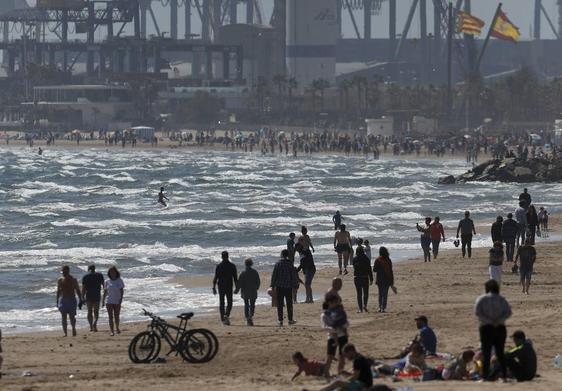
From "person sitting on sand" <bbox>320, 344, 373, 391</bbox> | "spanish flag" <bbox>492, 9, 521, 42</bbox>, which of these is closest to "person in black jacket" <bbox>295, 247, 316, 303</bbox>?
"person sitting on sand" <bbox>320, 344, 373, 391</bbox>

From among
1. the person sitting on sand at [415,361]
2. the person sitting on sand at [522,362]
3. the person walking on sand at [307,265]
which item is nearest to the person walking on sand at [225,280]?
the person walking on sand at [307,265]

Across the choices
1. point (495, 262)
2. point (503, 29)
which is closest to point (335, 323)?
point (495, 262)

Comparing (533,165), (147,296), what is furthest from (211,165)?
(147,296)

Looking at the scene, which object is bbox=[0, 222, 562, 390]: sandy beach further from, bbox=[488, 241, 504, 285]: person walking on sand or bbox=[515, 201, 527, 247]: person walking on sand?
bbox=[515, 201, 527, 247]: person walking on sand

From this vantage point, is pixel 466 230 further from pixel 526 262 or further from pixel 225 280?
pixel 225 280

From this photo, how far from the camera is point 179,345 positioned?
20438 millimetres

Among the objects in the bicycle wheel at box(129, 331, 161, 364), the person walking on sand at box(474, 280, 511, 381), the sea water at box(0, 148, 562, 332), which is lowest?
the sea water at box(0, 148, 562, 332)

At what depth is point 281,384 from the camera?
1817 centimetres

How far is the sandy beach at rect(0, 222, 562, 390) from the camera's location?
1869 cm

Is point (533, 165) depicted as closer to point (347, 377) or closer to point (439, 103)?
point (347, 377)

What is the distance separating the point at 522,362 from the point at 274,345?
18.5 feet

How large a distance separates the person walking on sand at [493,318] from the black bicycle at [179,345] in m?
4.60

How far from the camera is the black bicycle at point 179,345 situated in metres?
20.5

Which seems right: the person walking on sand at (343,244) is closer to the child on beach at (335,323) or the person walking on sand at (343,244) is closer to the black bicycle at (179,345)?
the black bicycle at (179,345)
